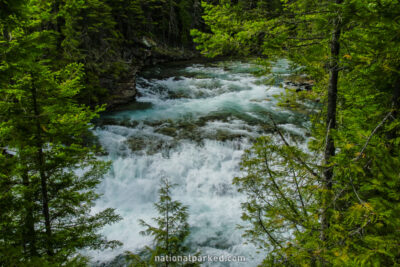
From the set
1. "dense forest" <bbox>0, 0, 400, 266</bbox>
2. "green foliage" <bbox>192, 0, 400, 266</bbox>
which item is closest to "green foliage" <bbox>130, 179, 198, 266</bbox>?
"dense forest" <bbox>0, 0, 400, 266</bbox>

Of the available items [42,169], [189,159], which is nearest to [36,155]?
[42,169]

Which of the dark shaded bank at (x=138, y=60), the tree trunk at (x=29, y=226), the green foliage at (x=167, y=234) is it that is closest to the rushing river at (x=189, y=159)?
the dark shaded bank at (x=138, y=60)

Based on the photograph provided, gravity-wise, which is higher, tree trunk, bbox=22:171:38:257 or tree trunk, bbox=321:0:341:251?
tree trunk, bbox=321:0:341:251

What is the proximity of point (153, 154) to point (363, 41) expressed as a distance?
10062 mm

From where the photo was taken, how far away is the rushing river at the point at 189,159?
28.2 feet

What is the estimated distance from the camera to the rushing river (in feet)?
28.2

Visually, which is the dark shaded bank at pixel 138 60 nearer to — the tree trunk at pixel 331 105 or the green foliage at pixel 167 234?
the green foliage at pixel 167 234

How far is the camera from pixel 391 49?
8.02 ft

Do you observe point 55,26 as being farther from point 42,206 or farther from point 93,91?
point 42,206

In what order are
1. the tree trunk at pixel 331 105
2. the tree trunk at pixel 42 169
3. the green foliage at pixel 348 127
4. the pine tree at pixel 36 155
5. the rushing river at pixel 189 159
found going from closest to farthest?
the green foliage at pixel 348 127
the tree trunk at pixel 331 105
the pine tree at pixel 36 155
the tree trunk at pixel 42 169
the rushing river at pixel 189 159

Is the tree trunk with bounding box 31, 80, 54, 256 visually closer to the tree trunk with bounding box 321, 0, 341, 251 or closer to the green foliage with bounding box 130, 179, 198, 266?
the green foliage with bounding box 130, 179, 198, 266

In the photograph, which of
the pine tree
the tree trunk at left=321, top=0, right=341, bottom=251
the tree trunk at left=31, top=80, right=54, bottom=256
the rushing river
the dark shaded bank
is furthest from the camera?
the dark shaded bank

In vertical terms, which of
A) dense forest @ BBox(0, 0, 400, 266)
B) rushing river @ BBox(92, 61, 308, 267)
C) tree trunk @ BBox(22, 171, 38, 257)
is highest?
dense forest @ BBox(0, 0, 400, 266)

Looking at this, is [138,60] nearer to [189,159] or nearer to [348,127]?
[189,159]
